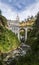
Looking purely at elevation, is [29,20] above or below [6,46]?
below

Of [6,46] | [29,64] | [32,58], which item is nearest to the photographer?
[29,64]

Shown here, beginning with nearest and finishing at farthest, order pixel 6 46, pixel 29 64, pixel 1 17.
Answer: pixel 29 64 → pixel 6 46 → pixel 1 17

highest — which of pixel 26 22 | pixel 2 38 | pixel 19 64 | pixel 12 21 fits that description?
pixel 19 64

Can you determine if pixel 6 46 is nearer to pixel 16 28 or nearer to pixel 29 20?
pixel 16 28

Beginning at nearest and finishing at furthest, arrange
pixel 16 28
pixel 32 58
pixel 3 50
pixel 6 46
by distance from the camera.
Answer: pixel 32 58 → pixel 3 50 → pixel 6 46 → pixel 16 28

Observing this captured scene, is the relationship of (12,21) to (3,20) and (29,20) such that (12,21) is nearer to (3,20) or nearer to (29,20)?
(3,20)

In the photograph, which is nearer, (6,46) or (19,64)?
(19,64)

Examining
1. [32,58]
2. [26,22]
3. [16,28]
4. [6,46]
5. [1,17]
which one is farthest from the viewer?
[26,22]

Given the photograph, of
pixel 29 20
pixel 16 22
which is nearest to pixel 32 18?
pixel 29 20

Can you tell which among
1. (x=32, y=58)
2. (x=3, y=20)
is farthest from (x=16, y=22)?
(x=32, y=58)
